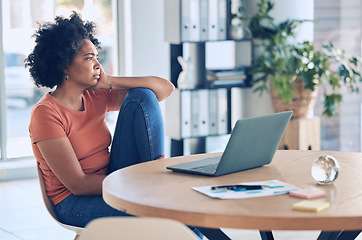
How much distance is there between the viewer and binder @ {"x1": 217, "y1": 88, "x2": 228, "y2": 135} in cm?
500

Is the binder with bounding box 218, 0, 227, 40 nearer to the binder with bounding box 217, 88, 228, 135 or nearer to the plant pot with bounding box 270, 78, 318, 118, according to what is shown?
the binder with bounding box 217, 88, 228, 135

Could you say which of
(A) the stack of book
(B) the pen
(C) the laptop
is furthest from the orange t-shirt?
(A) the stack of book

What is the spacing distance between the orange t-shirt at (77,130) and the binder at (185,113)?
204 cm

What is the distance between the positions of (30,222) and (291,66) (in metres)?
2.46

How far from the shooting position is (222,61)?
5297 millimetres

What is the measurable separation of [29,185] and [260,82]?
83.4 inches

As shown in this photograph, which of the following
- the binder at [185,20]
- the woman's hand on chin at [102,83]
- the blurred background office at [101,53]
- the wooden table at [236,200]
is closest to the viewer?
the wooden table at [236,200]

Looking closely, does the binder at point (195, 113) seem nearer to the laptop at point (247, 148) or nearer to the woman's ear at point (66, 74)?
the woman's ear at point (66, 74)

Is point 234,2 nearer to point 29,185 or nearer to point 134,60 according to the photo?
point 134,60

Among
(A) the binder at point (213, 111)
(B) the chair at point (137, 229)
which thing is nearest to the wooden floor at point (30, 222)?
(A) the binder at point (213, 111)

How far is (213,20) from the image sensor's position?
4.85 metres

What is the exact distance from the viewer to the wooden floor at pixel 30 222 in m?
3.41

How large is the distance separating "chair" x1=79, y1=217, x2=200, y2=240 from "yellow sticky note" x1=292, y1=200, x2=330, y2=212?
43 centimetres

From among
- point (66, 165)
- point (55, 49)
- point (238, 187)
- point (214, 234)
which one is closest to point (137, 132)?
point (66, 165)
